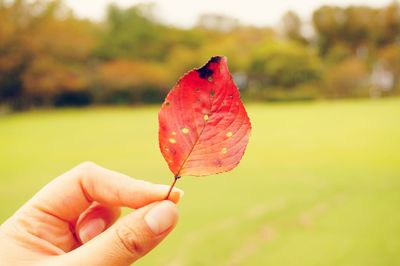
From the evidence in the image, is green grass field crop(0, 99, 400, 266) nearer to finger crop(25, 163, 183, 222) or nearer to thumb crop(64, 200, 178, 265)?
finger crop(25, 163, 183, 222)

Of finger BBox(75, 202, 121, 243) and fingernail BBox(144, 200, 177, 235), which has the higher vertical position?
fingernail BBox(144, 200, 177, 235)

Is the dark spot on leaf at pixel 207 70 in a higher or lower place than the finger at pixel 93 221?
higher

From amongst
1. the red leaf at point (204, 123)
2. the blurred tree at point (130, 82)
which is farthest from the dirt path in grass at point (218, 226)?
the blurred tree at point (130, 82)

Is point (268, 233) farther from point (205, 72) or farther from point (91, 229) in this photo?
point (205, 72)

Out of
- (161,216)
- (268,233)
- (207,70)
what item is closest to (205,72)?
(207,70)

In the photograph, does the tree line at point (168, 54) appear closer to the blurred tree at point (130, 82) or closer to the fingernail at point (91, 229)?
the blurred tree at point (130, 82)

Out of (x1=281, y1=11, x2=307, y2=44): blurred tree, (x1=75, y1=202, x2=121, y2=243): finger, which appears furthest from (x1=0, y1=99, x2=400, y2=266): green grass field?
(x1=281, y1=11, x2=307, y2=44): blurred tree

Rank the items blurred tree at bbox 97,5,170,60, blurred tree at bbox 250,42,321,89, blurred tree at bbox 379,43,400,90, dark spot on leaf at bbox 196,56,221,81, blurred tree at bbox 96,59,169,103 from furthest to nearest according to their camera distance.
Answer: blurred tree at bbox 379,43,400,90
blurred tree at bbox 97,5,170,60
blurred tree at bbox 250,42,321,89
blurred tree at bbox 96,59,169,103
dark spot on leaf at bbox 196,56,221,81

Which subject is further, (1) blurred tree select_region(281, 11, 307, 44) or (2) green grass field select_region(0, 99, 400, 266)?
(1) blurred tree select_region(281, 11, 307, 44)

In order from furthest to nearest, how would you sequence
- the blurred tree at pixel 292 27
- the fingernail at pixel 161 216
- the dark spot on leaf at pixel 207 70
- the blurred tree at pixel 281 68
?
1. the blurred tree at pixel 292 27
2. the blurred tree at pixel 281 68
3. the fingernail at pixel 161 216
4. the dark spot on leaf at pixel 207 70
